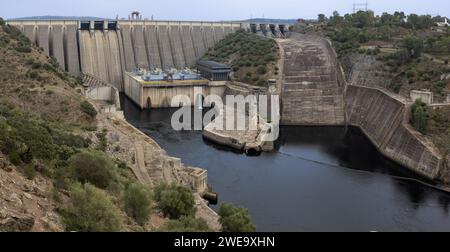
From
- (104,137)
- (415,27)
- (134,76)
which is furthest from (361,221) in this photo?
(415,27)

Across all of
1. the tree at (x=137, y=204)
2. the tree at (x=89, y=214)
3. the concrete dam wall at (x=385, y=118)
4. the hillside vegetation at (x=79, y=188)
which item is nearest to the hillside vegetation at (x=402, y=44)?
the concrete dam wall at (x=385, y=118)

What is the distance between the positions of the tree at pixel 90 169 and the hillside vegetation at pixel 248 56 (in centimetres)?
3689

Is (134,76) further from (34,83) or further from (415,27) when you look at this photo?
(415,27)

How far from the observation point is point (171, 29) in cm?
6656

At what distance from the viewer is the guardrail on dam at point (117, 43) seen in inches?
2285

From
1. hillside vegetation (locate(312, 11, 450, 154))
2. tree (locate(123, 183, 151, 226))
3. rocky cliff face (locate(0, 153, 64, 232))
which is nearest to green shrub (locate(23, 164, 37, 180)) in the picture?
rocky cliff face (locate(0, 153, 64, 232))

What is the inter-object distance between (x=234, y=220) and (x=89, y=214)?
19.7 feet

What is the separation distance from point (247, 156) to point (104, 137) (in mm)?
13987

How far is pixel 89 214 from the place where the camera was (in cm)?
1264

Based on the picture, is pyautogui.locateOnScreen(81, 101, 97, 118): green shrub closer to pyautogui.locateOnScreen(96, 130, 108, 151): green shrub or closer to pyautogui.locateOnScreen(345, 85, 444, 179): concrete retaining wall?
pyautogui.locateOnScreen(96, 130, 108, 151): green shrub

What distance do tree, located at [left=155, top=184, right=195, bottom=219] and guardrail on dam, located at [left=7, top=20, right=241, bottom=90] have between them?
42406mm

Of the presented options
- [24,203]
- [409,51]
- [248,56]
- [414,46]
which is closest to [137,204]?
[24,203]

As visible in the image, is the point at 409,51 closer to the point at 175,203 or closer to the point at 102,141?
the point at 102,141

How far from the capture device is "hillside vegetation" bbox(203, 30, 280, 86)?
179 ft
